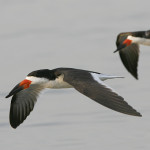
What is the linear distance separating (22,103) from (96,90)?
270 centimetres

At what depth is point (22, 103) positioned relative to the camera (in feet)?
38.8

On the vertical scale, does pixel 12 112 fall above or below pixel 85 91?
below

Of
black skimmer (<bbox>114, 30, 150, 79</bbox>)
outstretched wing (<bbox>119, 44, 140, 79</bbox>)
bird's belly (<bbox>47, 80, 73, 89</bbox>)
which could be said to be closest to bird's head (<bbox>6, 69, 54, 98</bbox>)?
bird's belly (<bbox>47, 80, 73, 89</bbox>)

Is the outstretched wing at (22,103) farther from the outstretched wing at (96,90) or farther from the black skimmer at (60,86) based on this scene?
the outstretched wing at (96,90)

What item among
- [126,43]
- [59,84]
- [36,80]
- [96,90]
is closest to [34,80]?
[36,80]

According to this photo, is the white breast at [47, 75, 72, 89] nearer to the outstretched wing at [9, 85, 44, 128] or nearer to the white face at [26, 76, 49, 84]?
the white face at [26, 76, 49, 84]

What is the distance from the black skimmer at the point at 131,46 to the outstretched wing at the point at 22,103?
112 inches

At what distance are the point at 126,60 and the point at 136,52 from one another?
0.96 ft

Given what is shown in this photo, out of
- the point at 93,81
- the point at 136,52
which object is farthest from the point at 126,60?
the point at 93,81

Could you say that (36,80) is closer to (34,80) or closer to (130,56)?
(34,80)

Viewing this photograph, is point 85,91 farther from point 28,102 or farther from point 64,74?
point 28,102

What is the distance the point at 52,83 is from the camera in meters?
11.2

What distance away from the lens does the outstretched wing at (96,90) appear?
28.4 ft

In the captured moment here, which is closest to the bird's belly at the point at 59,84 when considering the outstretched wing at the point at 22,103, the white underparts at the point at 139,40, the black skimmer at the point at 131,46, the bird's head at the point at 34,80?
the bird's head at the point at 34,80
